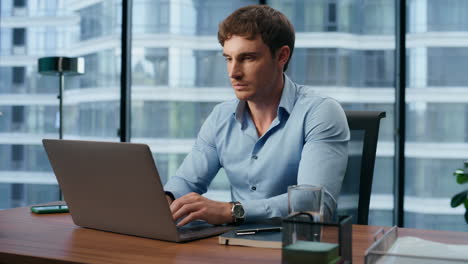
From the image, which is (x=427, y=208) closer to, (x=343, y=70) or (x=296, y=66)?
(x=343, y=70)

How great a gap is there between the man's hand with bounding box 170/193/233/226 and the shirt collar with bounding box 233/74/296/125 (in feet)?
1.66

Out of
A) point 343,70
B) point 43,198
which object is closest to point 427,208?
point 343,70

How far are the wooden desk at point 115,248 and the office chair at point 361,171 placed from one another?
1.22ft

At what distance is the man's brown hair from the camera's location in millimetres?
1660

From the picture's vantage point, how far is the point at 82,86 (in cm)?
418

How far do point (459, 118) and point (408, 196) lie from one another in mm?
706

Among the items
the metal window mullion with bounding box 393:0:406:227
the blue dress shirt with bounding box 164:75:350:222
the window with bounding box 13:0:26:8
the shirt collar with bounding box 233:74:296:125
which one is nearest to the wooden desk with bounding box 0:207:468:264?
the blue dress shirt with bounding box 164:75:350:222

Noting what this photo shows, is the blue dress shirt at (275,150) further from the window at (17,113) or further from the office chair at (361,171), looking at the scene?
the window at (17,113)

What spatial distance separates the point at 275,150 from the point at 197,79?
8.65 feet

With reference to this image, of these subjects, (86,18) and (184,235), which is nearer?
(184,235)

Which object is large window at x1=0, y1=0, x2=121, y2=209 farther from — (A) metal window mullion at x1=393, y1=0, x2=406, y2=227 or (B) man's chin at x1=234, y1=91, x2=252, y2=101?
(B) man's chin at x1=234, y1=91, x2=252, y2=101

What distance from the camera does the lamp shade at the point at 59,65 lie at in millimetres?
3459

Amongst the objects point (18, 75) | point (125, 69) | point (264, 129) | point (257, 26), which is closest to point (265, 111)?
point (264, 129)

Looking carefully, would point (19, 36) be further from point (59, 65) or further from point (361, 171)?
point (361, 171)
